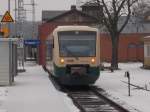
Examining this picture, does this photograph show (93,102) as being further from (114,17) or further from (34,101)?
(114,17)

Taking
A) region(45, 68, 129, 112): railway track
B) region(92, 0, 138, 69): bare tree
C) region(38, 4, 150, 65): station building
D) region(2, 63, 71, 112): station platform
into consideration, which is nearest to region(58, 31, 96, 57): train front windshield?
region(45, 68, 129, 112): railway track

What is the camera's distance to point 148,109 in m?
18.3

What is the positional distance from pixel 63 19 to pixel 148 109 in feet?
209

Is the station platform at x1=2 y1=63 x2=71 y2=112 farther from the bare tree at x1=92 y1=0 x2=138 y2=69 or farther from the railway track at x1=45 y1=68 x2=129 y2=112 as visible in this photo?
the bare tree at x1=92 y1=0 x2=138 y2=69

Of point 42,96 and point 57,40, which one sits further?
point 57,40

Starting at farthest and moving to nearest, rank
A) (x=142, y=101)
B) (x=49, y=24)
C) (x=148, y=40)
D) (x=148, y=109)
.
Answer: (x=49, y=24) → (x=148, y=40) → (x=142, y=101) → (x=148, y=109)

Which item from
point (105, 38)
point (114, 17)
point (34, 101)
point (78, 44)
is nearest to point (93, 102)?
point (34, 101)

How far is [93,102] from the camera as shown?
22031 mm

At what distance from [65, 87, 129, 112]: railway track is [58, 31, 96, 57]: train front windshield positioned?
1.80 m

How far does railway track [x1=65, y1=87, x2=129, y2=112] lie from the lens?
19.1m

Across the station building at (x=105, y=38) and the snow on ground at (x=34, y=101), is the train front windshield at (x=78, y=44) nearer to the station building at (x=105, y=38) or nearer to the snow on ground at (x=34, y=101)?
the snow on ground at (x=34, y=101)

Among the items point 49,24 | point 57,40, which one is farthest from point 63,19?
point 57,40

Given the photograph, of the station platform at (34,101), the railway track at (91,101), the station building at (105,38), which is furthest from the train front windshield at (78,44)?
the station building at (105,38)

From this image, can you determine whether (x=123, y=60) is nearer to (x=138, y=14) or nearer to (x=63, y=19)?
(x=63, y=19)
